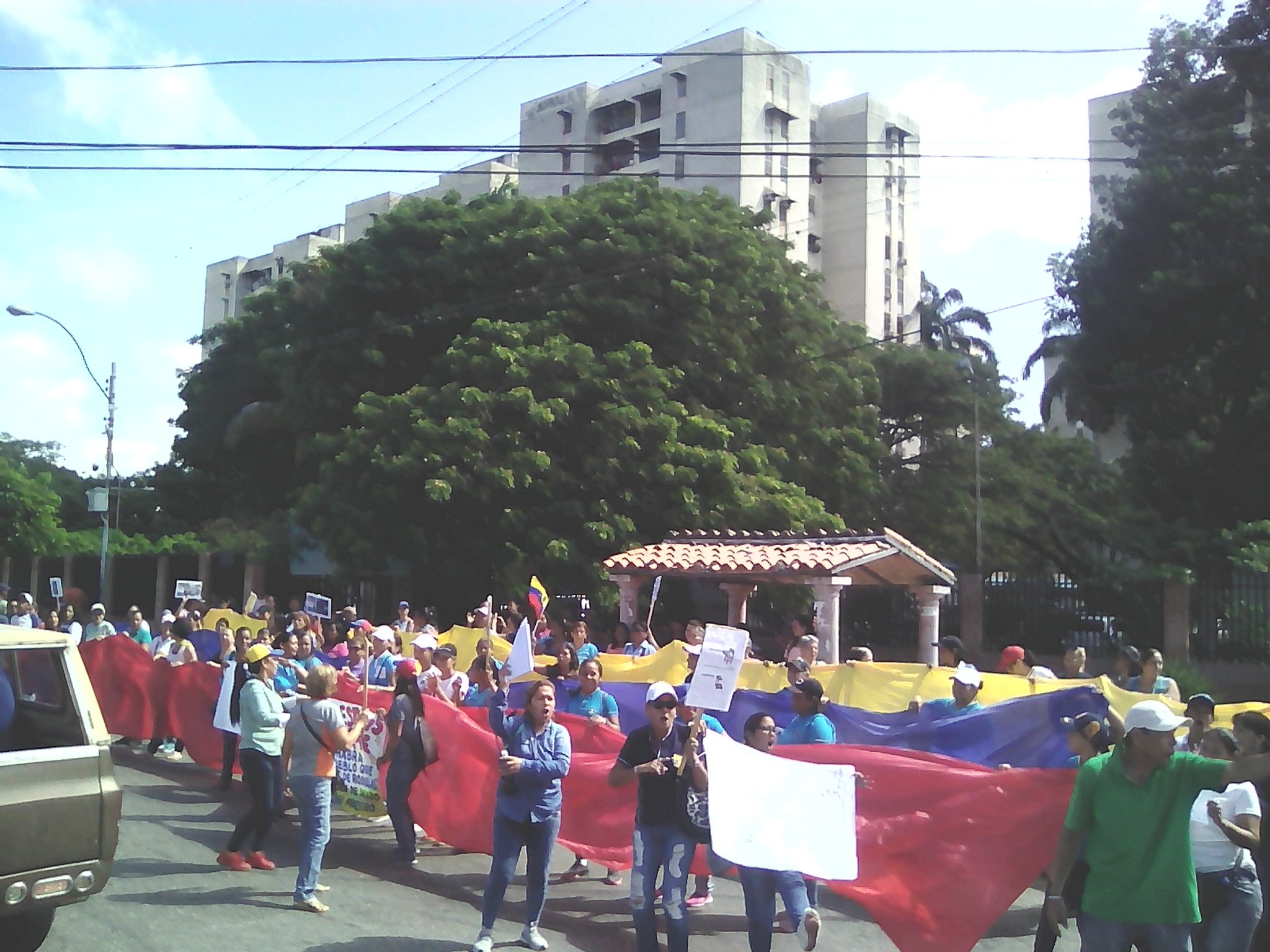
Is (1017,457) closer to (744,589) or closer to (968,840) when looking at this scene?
(744,589)

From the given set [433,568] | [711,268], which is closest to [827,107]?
[711,268]

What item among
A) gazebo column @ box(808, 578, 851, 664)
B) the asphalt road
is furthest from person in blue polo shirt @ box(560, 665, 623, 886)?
gazebo column @ box(808, 578, 851, 664)

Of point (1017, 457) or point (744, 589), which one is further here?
point (1017, 457)

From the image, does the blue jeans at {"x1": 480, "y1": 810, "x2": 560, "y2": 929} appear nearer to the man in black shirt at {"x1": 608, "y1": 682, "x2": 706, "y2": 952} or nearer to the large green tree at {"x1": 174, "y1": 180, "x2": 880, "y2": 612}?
the man in black shirt at {"x1": 608, "y1": 682, "x2": 706, "y2": 952}

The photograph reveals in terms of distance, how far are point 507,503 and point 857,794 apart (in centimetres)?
1720

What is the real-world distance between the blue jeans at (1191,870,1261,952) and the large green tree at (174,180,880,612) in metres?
17.6

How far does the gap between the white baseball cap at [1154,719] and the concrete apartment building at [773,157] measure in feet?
168

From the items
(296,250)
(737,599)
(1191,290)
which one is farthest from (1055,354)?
(296,250)

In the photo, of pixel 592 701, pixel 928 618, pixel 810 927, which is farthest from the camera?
pixel 928 618

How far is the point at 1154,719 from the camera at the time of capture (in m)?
4.84

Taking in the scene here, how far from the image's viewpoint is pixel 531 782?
23.3 feet

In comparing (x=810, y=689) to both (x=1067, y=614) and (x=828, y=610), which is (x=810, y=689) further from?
(x=1067, y=614)

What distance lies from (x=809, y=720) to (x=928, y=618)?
10.5 meters

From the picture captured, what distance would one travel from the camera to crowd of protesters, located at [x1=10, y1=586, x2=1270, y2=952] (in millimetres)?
4895
